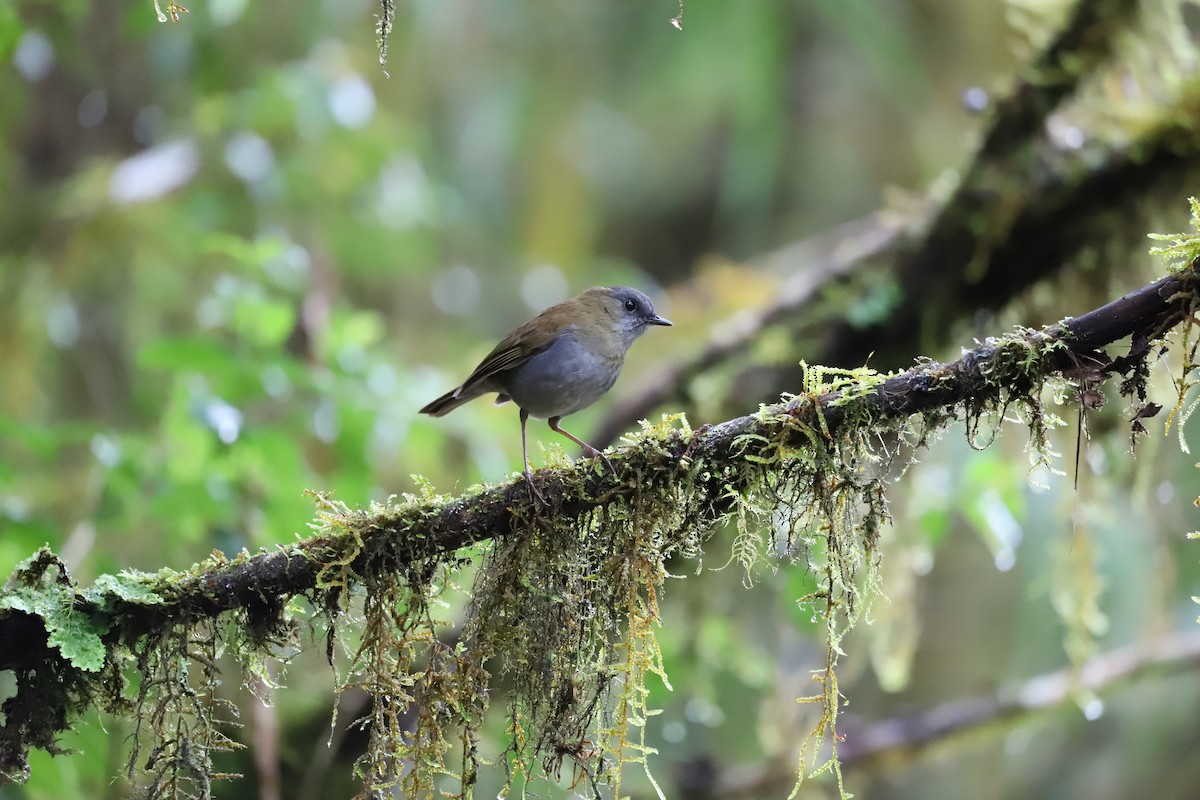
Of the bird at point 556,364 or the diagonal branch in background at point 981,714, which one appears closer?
the bird at point 556,364

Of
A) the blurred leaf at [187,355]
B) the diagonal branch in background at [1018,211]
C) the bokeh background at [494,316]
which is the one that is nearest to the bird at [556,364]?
the bokeh background at [494,316]

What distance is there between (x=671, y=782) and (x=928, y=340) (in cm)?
241

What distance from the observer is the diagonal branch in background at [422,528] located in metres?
2.05

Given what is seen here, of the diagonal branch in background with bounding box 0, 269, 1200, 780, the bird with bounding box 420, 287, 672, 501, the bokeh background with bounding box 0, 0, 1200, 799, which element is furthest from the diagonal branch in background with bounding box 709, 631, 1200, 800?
the diagonal branch in background with bounding box 0, 269, 1200, 780

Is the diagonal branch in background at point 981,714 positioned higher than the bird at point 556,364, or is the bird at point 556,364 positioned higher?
the bird at point 556,364

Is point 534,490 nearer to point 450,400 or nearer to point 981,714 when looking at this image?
point 450,400

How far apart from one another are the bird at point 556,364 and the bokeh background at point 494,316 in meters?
0.60

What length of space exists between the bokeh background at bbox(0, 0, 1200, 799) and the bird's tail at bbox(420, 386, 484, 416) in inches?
19.3

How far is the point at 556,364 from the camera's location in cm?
335

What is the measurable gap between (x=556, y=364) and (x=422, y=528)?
1.18 meters

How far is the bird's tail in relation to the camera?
11.6 feet

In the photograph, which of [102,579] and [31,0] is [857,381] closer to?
[102,579]

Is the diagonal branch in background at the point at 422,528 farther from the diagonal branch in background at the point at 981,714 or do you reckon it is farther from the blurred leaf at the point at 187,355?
the diagonal branch in background at the point at 981,714

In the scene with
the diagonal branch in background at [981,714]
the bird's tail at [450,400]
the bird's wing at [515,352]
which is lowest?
the diagonal branch in background at [981,714]
